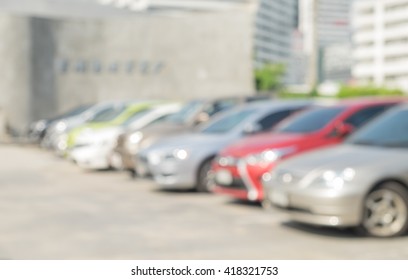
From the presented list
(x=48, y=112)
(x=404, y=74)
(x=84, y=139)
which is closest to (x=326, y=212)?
(x=84, y=139)

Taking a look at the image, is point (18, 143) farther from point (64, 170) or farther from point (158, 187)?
point (158, 187)

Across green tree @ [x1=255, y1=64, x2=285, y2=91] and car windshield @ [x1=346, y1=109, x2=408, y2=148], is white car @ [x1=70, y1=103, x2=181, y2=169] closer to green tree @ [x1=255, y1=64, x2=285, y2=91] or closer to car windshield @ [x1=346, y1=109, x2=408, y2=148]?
car windshield @ [x1=346, y1=109, x2=408, y2=148]

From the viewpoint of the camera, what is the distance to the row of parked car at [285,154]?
25.3 feet

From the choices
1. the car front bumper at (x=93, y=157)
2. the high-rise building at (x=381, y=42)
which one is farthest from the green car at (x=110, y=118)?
the high-rise building at (x=381, y=42)

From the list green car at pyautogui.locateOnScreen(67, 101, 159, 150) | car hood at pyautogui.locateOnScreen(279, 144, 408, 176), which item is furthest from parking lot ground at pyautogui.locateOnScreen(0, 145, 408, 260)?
green car at pyautogui.locateOnScreen(67, 101, 159, 150)

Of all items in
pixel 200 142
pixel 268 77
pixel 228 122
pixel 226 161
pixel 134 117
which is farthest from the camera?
pixel 268 77

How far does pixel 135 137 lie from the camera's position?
14.3 meters

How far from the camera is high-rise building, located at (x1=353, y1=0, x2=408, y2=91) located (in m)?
122

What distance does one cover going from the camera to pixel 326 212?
301 inches

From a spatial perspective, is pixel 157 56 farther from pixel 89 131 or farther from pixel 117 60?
pixel 89 131

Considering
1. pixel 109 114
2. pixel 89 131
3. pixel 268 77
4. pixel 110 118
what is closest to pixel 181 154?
pixel 89 131

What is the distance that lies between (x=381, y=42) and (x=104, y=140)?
11732 centimetres

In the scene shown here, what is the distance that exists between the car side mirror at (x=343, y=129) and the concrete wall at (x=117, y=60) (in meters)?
23.4

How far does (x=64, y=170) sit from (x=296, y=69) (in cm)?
17135
